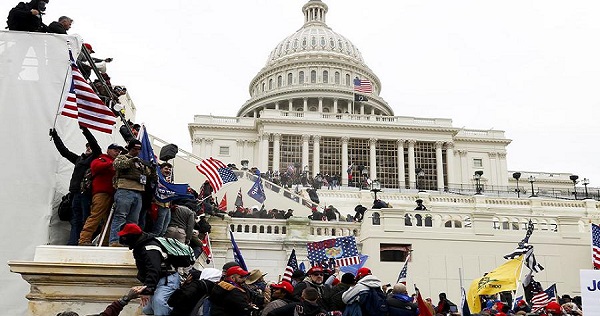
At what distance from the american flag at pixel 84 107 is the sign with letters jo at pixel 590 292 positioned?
7044 millimetres

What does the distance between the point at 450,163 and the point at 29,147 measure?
55517 mm

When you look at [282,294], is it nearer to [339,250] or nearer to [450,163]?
[339,250]

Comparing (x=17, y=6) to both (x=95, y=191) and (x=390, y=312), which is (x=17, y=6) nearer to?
(x=95, y=191)

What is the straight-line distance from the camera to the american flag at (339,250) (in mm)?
14320

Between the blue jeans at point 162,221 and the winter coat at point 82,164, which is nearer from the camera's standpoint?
the winter coat at point 82,164

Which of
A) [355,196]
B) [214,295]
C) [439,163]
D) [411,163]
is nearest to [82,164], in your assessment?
[214,295]

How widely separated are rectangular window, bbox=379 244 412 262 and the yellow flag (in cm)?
643

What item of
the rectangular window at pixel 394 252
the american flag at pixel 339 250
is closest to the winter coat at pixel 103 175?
the american flag at pixel 339 250

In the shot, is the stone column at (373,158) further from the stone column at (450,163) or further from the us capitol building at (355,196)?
the stone column at (450,163)

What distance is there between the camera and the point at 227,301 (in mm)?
5984

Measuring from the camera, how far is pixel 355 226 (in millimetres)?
19891

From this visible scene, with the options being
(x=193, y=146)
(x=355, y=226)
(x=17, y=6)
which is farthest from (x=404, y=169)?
(x=17, y=6)

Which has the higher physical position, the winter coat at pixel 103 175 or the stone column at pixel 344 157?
the stone column at pixel 344 157

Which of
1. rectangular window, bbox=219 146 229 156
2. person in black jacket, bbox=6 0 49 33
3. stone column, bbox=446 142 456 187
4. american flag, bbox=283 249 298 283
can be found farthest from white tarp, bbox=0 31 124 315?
stone column, bbox=446 142 456 187
